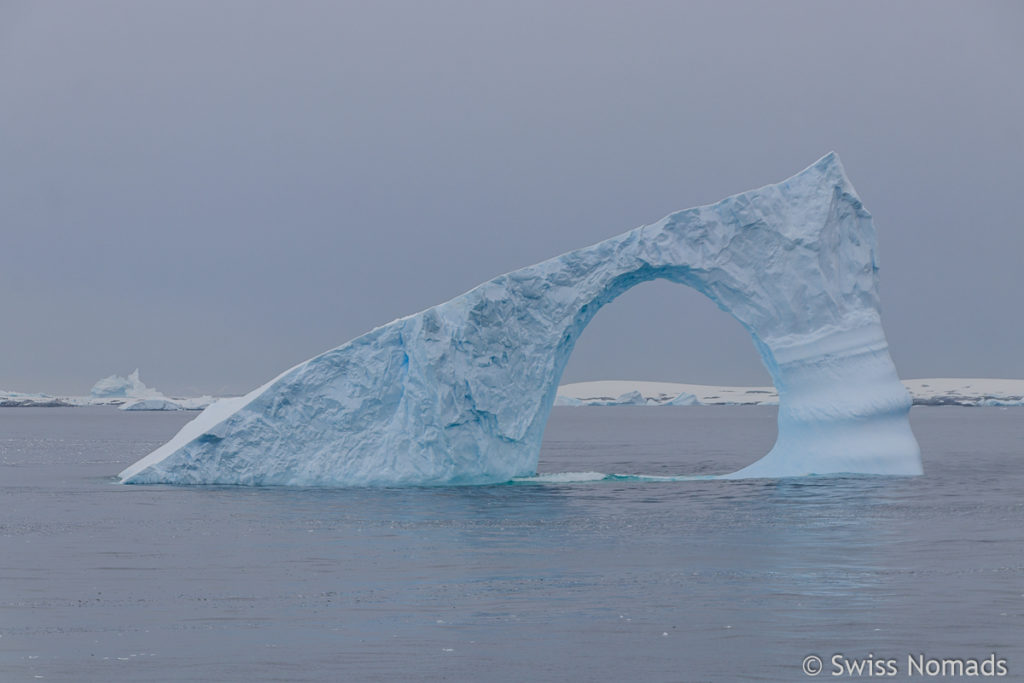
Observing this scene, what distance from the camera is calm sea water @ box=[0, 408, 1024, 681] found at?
10234 mm

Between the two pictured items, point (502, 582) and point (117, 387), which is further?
point (117, 387)

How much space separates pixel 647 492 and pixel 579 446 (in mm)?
25406

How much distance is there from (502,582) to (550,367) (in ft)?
35.7

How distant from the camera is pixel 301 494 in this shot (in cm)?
2252

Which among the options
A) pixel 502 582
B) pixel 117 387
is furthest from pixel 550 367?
pixel 117 387

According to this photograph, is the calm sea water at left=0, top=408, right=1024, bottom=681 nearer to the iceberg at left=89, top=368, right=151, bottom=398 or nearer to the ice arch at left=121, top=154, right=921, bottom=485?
the ice arch at left=121, top=154, right=921, bottom=485

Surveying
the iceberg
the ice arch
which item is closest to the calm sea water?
the ice arch

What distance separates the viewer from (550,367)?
24219 mm

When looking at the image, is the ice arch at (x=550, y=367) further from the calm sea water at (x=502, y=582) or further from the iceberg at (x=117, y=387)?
the iceberg at (x=117, y=387)

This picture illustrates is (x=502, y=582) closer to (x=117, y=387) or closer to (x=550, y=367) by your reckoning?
(x=550, y=367)

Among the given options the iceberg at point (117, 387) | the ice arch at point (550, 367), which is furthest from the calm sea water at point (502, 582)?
the iceberg at point (117, 387)

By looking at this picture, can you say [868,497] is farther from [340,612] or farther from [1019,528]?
[340,612]

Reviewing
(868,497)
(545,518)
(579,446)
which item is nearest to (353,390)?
(545,518)

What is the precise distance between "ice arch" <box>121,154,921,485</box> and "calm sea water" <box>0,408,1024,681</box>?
709 millimetres
